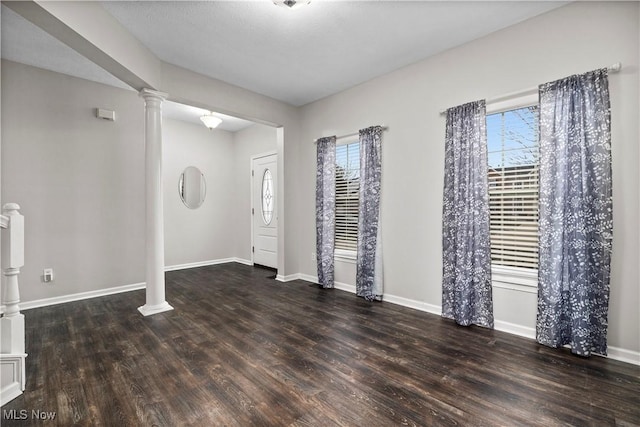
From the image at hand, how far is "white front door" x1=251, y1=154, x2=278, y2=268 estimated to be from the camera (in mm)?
5945

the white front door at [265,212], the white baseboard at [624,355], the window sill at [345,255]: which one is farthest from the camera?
the white front door at [265,212]

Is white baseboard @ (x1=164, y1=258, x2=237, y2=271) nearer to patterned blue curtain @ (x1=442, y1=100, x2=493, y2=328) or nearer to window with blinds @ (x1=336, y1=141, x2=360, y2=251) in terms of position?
window with blinds @ (x1=336, y1=141, x2=360, y2=251)

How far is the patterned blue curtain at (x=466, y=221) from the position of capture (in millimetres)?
3010

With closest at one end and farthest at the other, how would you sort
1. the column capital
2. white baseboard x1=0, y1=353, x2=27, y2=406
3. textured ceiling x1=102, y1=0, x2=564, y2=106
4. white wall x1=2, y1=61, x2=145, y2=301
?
white baseboard x1=0, y1=353, x2=27, y2=406 → textured ceiling x1=102, y1=0, x2=564, y2=106 → the column capital → white wall x1=2, y1=61, x2=145, y2=301

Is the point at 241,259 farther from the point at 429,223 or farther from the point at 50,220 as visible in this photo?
the point at 429,223

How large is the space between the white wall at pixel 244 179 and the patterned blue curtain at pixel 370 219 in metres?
2.70

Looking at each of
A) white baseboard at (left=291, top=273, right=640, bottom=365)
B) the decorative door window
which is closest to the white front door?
the decorative door window

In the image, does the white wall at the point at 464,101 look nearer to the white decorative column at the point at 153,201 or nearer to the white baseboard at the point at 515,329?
the white baseboard at the point at 515,329

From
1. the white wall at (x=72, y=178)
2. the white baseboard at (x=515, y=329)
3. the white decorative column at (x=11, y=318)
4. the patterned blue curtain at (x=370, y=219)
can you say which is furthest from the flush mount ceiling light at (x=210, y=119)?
the white baseboard at (x=515, y=329)

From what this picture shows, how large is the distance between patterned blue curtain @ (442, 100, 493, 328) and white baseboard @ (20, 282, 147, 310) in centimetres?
437

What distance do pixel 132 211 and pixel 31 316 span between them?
66.8 inches

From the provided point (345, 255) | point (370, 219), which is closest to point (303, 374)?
point (370, 219)

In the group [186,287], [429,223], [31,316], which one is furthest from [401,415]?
[31,316]
